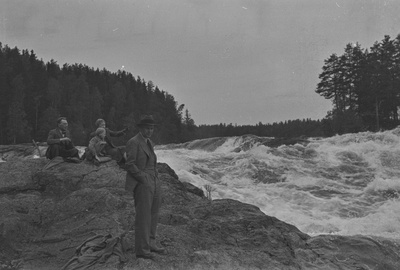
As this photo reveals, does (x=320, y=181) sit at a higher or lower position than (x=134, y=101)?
lower

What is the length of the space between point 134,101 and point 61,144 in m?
78.7

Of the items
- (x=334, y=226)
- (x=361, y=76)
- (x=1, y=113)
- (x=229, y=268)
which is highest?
(x=361, y=76)

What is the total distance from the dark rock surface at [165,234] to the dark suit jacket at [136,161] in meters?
1.00

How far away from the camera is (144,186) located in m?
5.20

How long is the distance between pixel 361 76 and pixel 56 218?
51.7 meters

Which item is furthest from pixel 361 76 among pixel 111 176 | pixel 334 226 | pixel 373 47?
pixel 111 176

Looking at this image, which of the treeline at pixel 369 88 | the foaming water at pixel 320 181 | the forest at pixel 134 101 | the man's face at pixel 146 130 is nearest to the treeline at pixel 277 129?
the forest at pixel 134 101

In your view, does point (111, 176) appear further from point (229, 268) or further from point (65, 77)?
point (65, 77)

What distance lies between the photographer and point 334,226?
37.5 ft

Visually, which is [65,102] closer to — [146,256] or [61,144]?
[61,144]

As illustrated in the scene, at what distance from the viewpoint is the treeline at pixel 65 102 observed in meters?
58.5

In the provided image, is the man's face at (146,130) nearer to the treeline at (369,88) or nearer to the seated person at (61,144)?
the seated person at (61,144)

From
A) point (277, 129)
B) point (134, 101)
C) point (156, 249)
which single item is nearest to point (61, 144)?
point (156, 249)

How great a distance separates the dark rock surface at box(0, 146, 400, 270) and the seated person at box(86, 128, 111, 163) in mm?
1105
